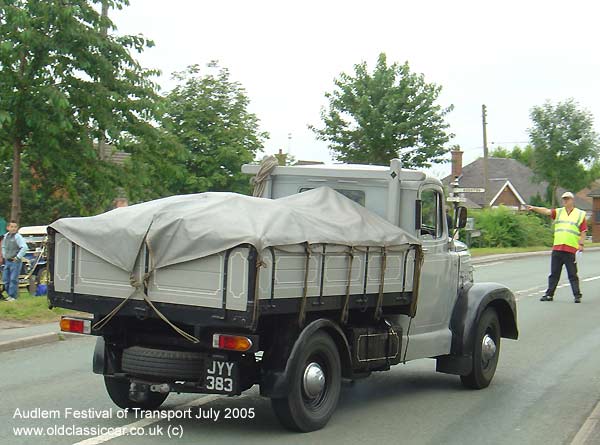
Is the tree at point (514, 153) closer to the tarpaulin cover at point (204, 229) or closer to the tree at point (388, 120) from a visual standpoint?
the tree at point (388, 120)

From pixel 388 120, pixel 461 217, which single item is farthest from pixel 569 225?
pixel 388 120

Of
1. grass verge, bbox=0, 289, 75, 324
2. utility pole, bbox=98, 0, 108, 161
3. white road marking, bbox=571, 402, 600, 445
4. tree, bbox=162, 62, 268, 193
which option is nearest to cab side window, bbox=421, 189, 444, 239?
white road marking, bbox=571, 402, 600, 445

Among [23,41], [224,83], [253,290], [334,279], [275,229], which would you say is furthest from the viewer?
[224,83]

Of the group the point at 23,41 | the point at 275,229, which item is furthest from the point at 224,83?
the point at 275,229

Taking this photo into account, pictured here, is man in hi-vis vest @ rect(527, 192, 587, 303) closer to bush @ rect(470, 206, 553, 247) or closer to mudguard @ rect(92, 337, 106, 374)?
mudguard @ rect(92, 337, 106, 374)

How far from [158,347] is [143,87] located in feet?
43.1

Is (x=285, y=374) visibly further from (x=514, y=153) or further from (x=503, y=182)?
(x=514, y=153)

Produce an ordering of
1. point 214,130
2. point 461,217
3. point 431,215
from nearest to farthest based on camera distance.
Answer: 1. point 431,215
2. point 461,217
3. point 214,130

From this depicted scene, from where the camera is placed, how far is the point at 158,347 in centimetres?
711

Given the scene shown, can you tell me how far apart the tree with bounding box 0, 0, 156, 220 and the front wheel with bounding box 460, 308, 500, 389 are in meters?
10.3

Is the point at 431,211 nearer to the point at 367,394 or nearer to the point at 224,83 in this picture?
the point at 367,394

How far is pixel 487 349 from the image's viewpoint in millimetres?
9305

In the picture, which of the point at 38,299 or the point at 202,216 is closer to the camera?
the point at 202,216

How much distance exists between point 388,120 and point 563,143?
813 inches
